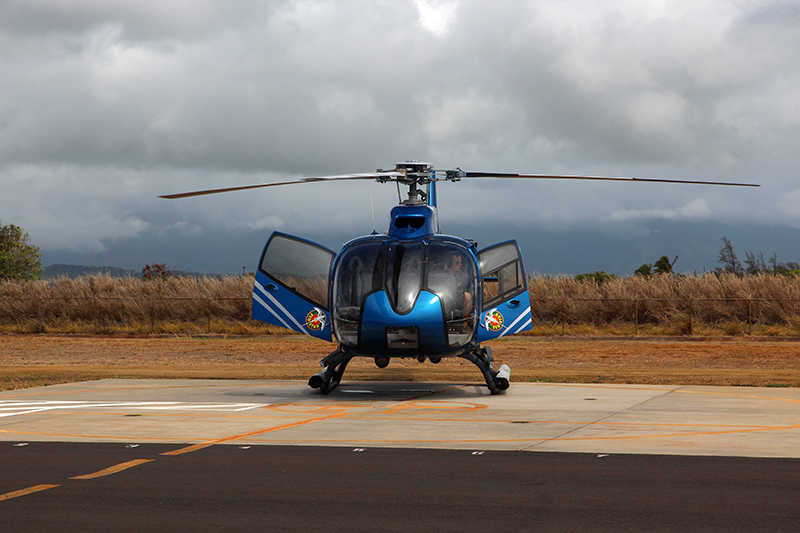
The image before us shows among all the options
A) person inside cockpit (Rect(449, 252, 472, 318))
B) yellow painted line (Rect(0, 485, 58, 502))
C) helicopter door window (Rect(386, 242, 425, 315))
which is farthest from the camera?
person inside cockpit (Rect(449, 252, 472, 318))

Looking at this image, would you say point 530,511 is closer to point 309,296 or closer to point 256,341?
point 309,296

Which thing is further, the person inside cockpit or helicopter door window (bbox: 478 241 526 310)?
helicopter door window (bbox: 478 241 526 310)

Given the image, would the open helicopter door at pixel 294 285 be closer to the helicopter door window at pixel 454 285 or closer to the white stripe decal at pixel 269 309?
the white stripe decal at pixel 269 309

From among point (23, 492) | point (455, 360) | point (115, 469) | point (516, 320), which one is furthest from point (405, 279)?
point (455, 360)

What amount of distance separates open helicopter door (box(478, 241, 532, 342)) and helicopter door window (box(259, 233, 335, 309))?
10.4 ft

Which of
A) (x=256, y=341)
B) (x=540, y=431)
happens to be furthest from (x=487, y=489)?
(x=256, y=341)

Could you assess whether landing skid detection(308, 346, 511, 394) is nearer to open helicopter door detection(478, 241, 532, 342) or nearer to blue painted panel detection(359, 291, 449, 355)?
open helicopter door detection(478, 241, 532, 342)

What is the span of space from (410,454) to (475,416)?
3.53m

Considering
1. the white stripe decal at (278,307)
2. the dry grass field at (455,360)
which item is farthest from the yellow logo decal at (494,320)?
the dry grass field at (455,360)

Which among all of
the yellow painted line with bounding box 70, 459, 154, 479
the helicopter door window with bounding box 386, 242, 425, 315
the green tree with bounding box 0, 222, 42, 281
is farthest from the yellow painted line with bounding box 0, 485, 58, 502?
the green tree with bounding box 0, 222, 42, 281

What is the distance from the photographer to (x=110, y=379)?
19578 millimetres

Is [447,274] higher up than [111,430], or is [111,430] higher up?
[447,274]

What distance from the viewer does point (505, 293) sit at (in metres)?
15.9

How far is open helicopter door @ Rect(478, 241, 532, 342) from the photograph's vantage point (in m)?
15.4
